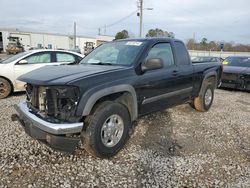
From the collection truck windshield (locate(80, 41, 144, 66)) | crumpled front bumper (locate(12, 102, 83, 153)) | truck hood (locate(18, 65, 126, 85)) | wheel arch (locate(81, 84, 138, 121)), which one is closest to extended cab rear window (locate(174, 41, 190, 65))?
truck windshield (locate(80, 41, 144, 66))

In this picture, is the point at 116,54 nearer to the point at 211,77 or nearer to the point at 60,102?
the point at 60,102

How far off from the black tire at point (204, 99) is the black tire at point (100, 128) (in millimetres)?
3010

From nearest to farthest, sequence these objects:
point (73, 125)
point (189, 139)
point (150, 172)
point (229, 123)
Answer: point (73, 125) < point (150, 172) < point (189, 139) < point (229, 123)

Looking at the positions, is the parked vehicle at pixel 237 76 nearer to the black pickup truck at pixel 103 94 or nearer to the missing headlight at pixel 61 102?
the black pickup truck at pixel 103 94

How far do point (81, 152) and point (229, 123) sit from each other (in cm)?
359

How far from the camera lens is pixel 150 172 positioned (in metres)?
3.47

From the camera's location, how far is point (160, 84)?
4.53 meters

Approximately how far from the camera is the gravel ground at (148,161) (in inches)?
127

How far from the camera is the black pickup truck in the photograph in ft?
10.8

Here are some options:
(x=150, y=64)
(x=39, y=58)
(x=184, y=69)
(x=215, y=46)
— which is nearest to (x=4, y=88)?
(x=39, y=58)

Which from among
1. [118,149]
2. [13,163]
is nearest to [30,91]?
[13,163]

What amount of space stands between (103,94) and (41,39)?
55.4 metres

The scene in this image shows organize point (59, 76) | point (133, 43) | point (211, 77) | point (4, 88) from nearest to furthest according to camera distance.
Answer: point (59, 76)
point (133, 43)
point (211, 77)
point (4, 88)

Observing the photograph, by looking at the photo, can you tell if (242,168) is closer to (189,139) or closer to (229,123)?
(189,139)
